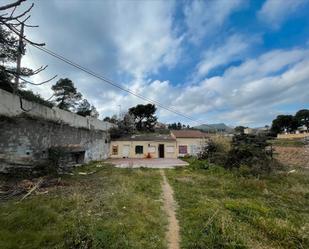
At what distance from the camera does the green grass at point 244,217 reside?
4055mm

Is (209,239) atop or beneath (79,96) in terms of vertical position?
beneath

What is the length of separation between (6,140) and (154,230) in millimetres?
8220

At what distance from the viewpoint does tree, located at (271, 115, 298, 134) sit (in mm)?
57969

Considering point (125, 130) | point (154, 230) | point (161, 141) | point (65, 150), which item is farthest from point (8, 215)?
point (125, 130)

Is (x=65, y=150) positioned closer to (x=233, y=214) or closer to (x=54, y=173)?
(x=54, y=173)

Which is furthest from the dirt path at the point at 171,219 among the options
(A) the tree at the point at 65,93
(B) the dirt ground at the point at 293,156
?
(A) the tree at the point at 65,93

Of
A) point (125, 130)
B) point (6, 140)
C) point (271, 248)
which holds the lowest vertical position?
point (271, 248)

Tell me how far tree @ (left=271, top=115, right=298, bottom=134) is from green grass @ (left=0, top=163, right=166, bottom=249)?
201ft

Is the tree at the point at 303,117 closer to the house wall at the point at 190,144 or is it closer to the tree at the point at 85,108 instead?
the house wall at the point at 190,144

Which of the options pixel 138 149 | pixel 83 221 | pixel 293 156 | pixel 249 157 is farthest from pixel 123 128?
pixel 83 221

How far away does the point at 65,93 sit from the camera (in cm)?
3092

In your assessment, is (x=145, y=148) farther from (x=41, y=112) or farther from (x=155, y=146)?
(x=41, y=112)

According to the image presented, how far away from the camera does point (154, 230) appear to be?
4.61 m

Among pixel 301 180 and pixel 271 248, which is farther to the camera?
pixel 301 180
